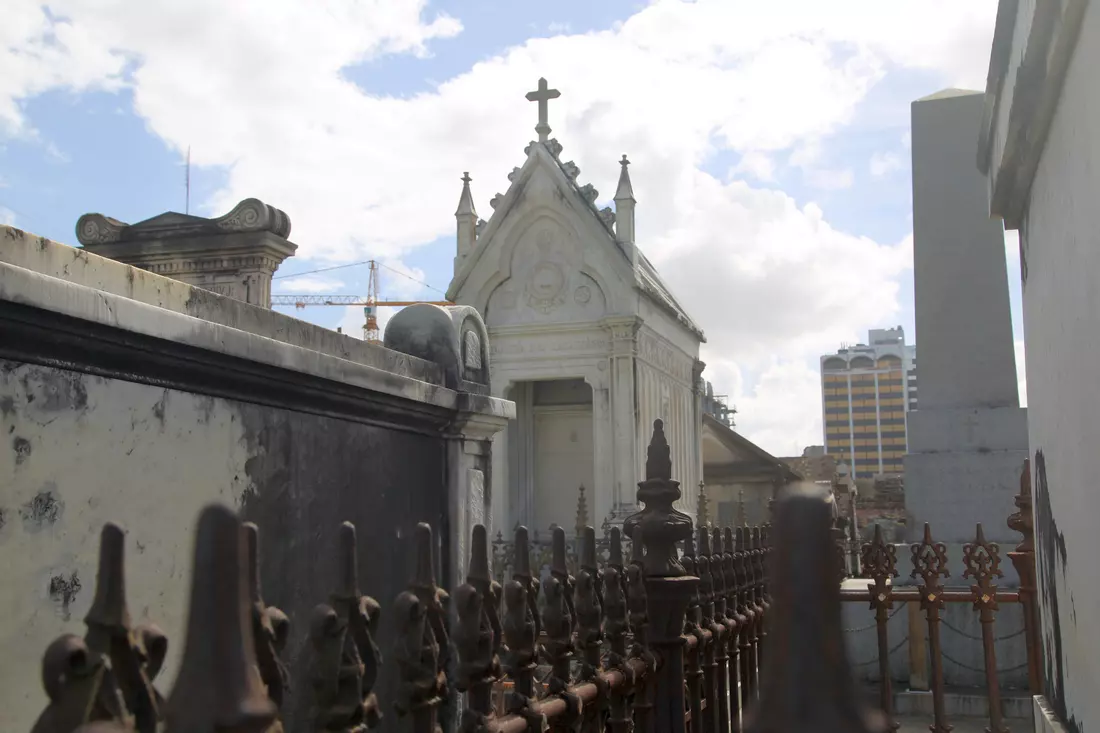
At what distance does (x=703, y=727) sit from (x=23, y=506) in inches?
128

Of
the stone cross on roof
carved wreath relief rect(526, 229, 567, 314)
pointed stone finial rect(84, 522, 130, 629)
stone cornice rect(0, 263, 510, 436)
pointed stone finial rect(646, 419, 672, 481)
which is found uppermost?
the stone cross on roof

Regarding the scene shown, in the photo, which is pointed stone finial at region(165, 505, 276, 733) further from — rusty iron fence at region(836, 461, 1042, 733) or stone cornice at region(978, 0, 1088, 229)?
rusty iron fence at region(836, 461, 1042, 733)

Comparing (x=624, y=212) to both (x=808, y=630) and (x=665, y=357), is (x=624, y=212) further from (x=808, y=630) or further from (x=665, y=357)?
(x=808, y=630)

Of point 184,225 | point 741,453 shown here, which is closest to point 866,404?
point 741,453

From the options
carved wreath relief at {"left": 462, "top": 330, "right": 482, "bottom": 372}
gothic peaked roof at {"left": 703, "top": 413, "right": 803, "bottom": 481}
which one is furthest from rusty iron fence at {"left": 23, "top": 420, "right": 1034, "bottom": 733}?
gothic peaked roof at {"left": 703, "top": 413, "right": 803, "bottom": 481}

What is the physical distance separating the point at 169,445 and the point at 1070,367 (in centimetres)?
235

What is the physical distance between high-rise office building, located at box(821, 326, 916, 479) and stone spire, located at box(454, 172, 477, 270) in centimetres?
7732

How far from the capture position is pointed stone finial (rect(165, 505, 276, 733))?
3.60 ft

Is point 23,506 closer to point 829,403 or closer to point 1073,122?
point 1073,122

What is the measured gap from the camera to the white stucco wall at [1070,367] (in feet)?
7.02

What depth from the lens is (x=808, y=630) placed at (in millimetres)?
979

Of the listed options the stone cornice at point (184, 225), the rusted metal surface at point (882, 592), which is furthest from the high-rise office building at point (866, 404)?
the rusted metal surface at point (882, 592)

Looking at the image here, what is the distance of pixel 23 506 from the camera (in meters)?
2.00

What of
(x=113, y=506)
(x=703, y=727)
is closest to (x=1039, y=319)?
(x=703, y=727)
